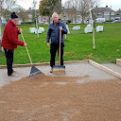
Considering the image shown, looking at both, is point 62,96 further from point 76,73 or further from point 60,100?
point 76,73

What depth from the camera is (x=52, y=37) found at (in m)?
12.2

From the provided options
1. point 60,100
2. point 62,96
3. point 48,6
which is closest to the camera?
point 60,100

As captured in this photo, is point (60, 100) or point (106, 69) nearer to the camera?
point (60, 100)

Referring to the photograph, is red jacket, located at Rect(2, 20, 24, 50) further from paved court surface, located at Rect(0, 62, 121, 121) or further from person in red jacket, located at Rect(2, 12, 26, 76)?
paved court surface, located at Rect(0, 62, 121, 121)

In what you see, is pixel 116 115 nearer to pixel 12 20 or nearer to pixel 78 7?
pixel 12 20

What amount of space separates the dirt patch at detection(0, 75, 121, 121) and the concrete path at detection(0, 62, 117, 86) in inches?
15.3

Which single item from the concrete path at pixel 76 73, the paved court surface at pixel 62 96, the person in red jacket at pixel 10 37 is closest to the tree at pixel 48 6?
the concrete path at pixel 76 73

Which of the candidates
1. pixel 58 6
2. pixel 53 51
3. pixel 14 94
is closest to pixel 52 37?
pixel 53 51

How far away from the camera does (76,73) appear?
1183 cm

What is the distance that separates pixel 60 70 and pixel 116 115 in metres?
5.12

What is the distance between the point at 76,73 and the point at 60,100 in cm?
368

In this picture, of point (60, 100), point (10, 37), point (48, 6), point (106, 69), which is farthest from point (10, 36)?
point (48, 6)

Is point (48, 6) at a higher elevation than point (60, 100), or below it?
higher

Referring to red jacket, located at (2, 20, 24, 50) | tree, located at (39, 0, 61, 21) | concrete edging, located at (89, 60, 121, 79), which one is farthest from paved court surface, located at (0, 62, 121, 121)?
tree, located at (39, 0, 61, 21)
